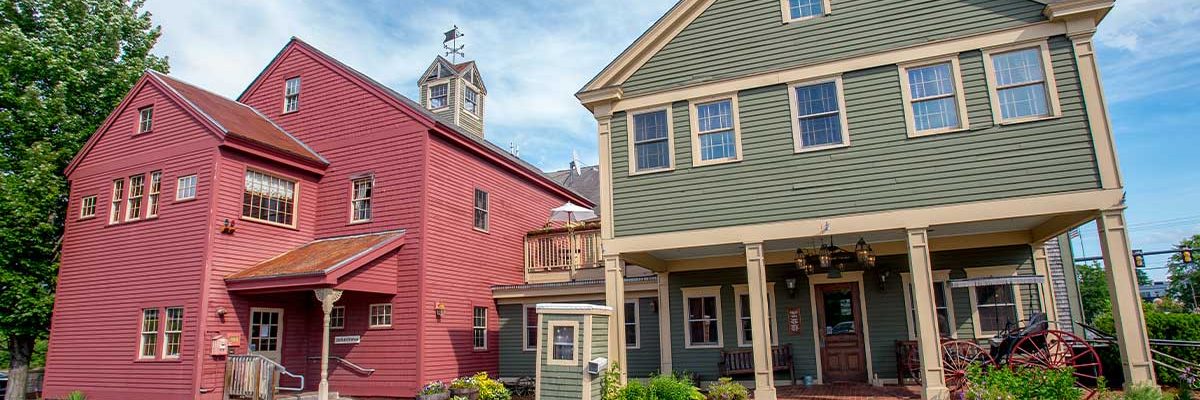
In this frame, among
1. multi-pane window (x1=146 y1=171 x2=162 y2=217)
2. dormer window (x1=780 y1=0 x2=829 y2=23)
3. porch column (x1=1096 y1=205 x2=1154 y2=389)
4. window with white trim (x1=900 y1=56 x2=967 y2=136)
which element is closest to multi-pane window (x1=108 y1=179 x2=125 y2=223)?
multi-pane window (x1=146 y1=171 x2=162 y2=217)

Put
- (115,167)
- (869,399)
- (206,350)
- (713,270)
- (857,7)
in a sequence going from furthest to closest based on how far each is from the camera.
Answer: (115,167) → (713,270) → (206,350) → (857,7) → (869,399)

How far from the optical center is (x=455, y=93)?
880 inches

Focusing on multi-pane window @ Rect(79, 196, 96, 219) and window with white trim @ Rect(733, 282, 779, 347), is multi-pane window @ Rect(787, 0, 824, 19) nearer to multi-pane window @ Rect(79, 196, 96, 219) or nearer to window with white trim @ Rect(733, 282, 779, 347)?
window with white trim @ Rect(733, 282, 779, 347)

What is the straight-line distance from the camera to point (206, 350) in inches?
534

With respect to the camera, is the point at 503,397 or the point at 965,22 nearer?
the point at 965,22

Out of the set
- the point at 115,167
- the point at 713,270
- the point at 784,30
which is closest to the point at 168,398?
the point at 115,167

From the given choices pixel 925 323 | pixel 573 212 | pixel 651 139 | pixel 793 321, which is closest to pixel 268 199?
pixel 573 212

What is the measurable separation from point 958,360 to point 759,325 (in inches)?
127

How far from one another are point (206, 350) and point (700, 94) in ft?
35.8

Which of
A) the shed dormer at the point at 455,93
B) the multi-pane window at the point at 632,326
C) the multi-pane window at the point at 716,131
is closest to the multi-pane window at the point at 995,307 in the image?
the multi-pane window at the point at 716,131

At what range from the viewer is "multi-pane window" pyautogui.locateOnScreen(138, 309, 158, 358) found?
14477 millimetres

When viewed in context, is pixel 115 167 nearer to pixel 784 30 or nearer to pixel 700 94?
pixel 700 94

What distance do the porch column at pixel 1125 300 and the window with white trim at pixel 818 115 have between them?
159 inches

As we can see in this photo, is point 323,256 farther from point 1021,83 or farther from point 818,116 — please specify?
point 1021,83
